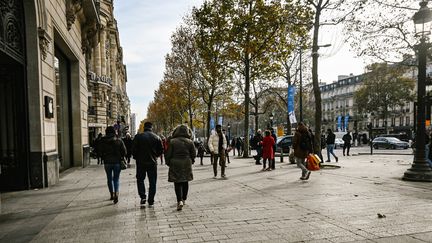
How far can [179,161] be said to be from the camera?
626cm

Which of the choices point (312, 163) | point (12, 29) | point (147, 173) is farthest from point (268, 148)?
point (12, 29)

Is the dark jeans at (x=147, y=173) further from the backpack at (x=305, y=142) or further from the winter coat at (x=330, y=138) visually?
the winter coat at (x=330, y=138)

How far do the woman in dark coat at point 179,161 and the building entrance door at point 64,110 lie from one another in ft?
32.5

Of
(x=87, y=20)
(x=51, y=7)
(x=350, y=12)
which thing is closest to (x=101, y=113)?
(x=87, y=20)

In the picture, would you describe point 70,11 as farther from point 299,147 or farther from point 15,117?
point 299,147

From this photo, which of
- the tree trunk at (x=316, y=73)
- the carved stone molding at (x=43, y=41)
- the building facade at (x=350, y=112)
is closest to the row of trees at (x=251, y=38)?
the tree trunk at (x=316, y=73)

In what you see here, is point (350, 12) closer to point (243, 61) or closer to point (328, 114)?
point (243, 61)

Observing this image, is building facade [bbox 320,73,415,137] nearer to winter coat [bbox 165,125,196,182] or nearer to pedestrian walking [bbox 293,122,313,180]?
pedestrian walking [bbox 293,122,313,180]

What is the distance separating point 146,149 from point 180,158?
77 centimetres

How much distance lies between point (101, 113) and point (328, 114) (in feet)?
244

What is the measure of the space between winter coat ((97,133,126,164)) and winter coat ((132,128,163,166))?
2.31 ft

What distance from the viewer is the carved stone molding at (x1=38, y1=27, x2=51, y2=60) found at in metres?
9.18

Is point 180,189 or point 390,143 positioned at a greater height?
→ point 180,189

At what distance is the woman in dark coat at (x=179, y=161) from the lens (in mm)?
6219
